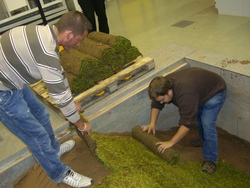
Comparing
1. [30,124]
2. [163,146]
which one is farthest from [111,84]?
[30,124]

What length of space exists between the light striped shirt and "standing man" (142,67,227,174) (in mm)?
1159

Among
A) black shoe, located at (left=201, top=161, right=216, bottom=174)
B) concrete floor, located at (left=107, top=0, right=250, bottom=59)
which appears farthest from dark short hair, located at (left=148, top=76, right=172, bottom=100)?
concrete floor, located at (left=107, top=0, right=250, bottom=59)

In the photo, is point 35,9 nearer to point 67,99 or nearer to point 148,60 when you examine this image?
point 148,60

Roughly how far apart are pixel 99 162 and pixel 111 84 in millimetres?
1238

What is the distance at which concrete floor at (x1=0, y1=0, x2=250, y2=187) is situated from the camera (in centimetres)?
356

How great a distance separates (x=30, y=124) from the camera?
8.81ft

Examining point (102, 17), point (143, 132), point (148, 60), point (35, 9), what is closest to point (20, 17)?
point (35, 9)

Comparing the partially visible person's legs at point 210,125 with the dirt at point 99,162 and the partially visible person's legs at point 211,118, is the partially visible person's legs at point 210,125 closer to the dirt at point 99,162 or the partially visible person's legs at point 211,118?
the partially visible person's legs at point 211,118

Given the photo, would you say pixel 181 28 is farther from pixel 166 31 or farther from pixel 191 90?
pixel 191 90

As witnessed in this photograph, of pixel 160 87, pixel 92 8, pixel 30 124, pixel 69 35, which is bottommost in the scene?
pixel 160 87

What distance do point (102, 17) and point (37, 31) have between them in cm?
367

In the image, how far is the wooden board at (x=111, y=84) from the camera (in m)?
3.98

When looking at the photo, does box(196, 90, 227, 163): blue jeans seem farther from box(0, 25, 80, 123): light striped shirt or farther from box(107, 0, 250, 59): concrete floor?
box(0, 25, 80, 123): light striped shirt

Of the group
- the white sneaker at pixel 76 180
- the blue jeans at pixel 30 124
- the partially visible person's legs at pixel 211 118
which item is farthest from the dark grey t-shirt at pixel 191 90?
the blue jeans at pixel 30 124
